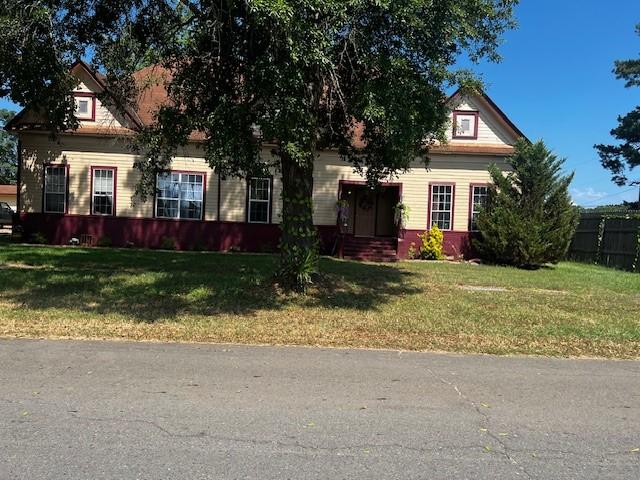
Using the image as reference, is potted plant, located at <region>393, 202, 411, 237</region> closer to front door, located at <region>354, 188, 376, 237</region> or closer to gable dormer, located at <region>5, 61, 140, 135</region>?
front door, located at <region>354, 188, 376, 237</region>

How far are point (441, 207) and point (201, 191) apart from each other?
8871 mm

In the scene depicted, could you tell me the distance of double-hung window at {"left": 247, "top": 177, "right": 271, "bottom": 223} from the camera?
21.3 meters

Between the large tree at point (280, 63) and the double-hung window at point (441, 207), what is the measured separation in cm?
923

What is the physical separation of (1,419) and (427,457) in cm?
333

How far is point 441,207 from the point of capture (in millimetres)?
21500

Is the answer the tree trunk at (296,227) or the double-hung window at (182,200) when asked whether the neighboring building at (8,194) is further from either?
the tree trunk at (296,227)

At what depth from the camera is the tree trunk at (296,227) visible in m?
11.1

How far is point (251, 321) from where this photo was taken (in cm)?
896

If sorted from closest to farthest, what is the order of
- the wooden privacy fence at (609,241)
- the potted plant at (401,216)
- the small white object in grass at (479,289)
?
the small white object in grass at (479,289) < the wooden privacy fence at (609,241) < the potted plant at (401,216)

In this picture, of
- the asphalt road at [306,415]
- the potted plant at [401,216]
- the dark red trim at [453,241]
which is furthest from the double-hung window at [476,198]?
the asphalt road at [306,415]

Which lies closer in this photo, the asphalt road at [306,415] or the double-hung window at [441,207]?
the asphalt road at [306,415]

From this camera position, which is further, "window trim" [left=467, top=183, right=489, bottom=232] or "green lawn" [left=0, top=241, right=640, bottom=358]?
"window trim" [left=467, top=183, right=489, bottom=232]

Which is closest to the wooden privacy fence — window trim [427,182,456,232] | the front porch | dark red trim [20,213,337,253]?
window trim [427,182,456,232]

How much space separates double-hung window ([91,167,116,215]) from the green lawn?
17.2 feet
